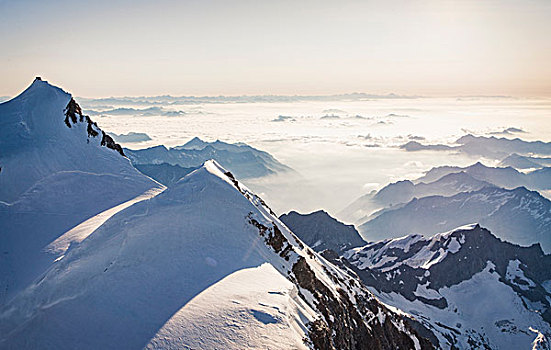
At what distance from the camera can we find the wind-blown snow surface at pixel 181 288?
966 inches

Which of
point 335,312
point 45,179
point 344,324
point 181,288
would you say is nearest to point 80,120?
point 45,179

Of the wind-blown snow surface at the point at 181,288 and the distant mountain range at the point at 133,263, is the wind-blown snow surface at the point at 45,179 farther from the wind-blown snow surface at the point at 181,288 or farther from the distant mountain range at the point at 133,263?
the wind-blown snow surface at the point at 181,288

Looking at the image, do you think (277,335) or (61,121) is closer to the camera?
(277,335)

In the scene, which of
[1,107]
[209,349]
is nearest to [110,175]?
[1,107]

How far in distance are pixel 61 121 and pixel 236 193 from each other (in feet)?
162

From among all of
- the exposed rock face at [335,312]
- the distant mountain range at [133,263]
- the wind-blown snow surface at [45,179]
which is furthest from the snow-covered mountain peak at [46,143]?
the exposed rock face at [335,312]

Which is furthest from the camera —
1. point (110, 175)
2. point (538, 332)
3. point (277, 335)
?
point (538, 332)

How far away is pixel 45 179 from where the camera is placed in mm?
59344

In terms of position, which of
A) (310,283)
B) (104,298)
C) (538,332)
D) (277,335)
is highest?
(104,298)

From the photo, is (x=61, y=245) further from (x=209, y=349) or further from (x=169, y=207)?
(x=209, y=349)

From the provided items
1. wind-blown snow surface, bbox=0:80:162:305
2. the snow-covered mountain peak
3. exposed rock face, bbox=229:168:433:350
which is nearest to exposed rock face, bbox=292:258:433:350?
exposed rock face, bbox=229:168:433:350

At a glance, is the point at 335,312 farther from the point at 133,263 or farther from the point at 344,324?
the point at 133,263

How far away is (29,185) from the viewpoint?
56.7 m

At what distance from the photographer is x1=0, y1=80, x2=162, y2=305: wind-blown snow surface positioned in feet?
145
